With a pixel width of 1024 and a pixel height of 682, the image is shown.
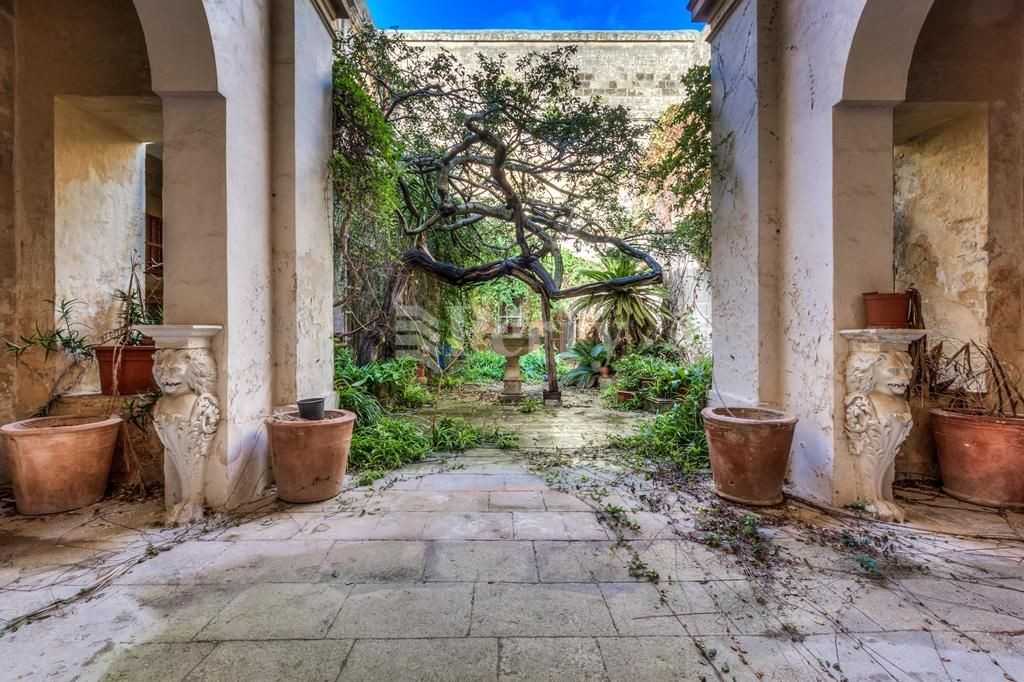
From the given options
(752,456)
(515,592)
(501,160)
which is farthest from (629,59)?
(515,592)

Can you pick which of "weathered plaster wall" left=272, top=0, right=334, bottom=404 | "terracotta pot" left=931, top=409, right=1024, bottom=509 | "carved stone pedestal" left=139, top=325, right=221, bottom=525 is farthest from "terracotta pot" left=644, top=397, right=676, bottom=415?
"carved stone pedestal" left=139, top=325, right=221, bottom=525

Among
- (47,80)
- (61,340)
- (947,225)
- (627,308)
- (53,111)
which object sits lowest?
(61,340)

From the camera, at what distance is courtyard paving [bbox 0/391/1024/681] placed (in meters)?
1.30

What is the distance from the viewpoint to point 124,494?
8.62ft

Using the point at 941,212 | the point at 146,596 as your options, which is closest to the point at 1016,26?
the point at 941,212

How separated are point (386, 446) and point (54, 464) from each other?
178cm

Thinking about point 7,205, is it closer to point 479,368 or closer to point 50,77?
point 50,77

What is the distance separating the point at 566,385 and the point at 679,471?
4.44 meters

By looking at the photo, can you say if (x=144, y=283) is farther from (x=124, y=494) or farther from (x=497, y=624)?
(x=497, y=624)

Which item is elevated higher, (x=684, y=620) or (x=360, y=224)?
(x=360, y=224)

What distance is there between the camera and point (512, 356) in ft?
20.7

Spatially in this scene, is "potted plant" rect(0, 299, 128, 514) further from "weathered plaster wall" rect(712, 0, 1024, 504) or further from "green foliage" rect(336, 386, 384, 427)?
"weathered plaster wall" rect(712, 0, 1024, 504)

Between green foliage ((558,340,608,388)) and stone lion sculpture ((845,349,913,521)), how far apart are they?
4.97 m

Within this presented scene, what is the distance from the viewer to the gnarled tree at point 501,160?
4.18m
